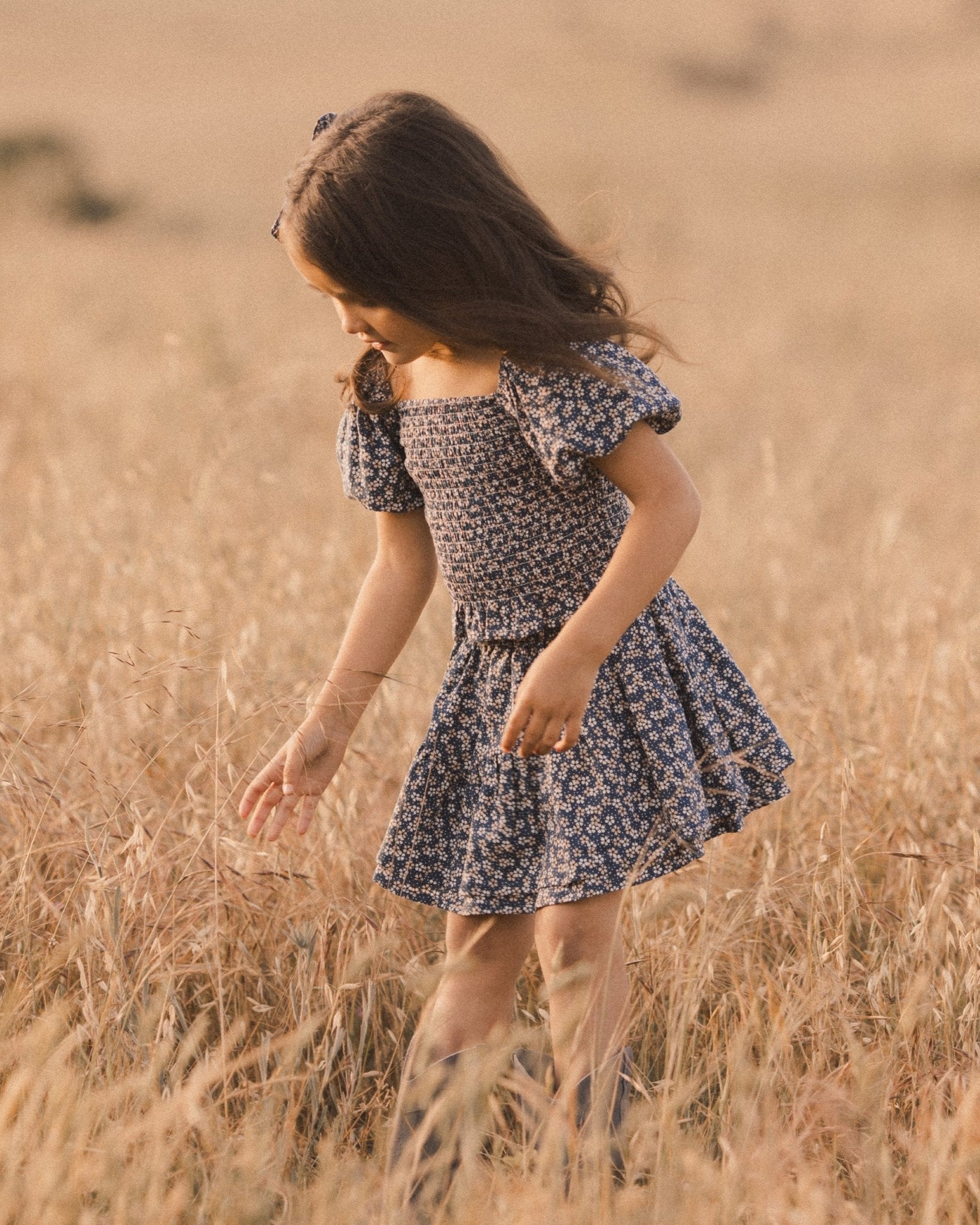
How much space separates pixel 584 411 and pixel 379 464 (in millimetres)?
384

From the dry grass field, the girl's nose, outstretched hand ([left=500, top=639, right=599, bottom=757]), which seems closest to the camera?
the dry grass field

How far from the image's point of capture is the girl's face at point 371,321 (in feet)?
5.20

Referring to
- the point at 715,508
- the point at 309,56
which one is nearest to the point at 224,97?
the point at 309,56

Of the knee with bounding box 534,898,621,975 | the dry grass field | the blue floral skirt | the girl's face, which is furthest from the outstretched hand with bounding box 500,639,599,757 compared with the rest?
the girl's face

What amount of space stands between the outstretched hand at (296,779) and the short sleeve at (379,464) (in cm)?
33

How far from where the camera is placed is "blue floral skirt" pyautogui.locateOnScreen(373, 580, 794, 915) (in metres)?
1.60

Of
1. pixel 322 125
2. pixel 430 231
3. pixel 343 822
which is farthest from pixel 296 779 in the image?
pixel 322 125

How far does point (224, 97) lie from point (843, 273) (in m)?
24.1

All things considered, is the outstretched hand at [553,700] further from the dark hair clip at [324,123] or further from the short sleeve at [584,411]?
the dark hair clip at [324,123]

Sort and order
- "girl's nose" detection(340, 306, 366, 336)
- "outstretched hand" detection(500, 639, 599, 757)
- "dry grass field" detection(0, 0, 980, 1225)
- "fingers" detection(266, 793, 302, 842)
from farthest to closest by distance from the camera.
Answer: "fingers" detection(266, 793, 302, 842) → "girl's nose" detection(340, 306, 366, 336) → "outstretched hand" detection(500, 639, 599, 757) → "dry grass field" detection(0, 0, 980, 1225)

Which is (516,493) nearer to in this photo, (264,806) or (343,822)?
(264,806)

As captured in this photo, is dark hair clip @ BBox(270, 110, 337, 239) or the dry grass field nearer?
the dry grass field

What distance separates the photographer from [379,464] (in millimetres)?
1806

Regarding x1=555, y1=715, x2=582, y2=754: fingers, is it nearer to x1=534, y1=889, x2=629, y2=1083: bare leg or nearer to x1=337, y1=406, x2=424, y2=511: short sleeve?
x1=534, y1=889, x2=629, y2=1083: bare leg
